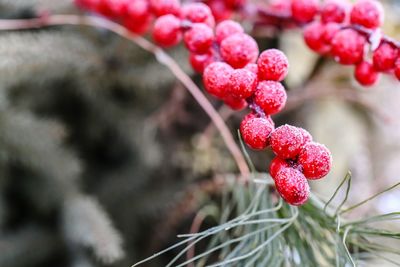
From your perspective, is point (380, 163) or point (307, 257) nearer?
point (307, 257)

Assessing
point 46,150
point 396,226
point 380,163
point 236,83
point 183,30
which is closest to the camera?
point 236,83

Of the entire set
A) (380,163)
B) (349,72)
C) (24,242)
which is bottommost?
(380,163)

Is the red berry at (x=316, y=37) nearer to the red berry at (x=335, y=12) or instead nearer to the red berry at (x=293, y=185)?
the red berry at (x=335, y=12)

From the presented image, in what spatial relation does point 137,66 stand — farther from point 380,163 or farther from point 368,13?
point 380,163

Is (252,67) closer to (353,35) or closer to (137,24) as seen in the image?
(353,35)

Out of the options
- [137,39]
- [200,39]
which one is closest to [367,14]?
[200,39]

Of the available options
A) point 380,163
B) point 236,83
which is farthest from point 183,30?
point 380,163

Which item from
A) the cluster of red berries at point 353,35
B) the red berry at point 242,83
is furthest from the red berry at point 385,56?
the red berry at point 242,83
